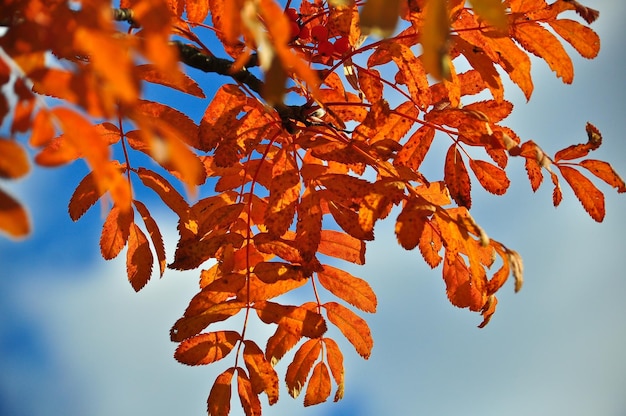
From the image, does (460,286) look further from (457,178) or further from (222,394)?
(222,394)

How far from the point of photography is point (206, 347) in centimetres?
171

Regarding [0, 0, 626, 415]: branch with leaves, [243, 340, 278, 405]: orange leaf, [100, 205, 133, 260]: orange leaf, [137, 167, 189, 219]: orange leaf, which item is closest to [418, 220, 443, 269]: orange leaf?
[0, 0, 626, 415]: branch with leaves

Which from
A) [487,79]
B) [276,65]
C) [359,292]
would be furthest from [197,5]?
[276,65]

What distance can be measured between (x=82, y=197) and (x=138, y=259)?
0.23m

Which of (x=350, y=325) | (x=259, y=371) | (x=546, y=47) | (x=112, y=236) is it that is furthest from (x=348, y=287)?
(x=546, y=47)

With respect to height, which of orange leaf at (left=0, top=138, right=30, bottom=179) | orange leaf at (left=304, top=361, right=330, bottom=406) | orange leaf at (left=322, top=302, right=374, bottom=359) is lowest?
orange leaf at (left=304, top=361, right=330, bottom=406)

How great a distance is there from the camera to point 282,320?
1.66 m

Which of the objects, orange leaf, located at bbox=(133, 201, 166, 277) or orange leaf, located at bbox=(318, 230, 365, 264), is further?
orange leaf, located at bbox=(318, 230, 365, 264)

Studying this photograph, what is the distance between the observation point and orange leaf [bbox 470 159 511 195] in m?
1.79

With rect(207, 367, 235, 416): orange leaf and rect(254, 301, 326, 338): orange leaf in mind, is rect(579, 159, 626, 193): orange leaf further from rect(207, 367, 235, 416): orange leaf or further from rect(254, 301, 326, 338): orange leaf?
rect(207, 367, 235, 416): orange leaf

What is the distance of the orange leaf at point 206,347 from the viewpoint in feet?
5.53

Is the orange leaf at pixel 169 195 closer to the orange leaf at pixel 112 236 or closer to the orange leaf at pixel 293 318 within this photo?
the orange leaf at pixel 112 236

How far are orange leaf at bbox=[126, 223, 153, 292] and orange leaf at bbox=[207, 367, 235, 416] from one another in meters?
0.34

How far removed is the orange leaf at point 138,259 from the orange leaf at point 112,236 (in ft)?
0.12
